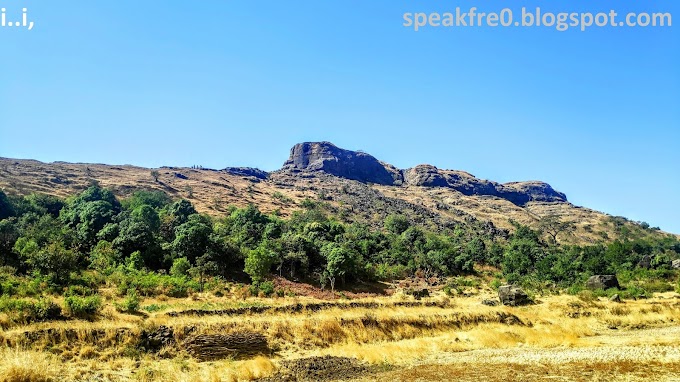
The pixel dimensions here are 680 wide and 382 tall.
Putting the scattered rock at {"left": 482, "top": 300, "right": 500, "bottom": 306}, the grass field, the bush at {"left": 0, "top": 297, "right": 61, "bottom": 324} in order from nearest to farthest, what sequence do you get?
the grass field
the bush at {"left": 0, "top": 297, "right": 61, "bottom": 324}
the scattered rock at {"left": 482, "top": 300, "right": 500, "bottom": 306}

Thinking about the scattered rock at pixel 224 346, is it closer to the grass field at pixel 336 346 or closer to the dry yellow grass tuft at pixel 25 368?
the grass field at pixel 336 346

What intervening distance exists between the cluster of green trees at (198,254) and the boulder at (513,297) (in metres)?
18.3

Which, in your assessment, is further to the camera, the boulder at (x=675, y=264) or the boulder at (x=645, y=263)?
the boulder at (x=645, y=263)

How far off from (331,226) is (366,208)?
69561 millimetres

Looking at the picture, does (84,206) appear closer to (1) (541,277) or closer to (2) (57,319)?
(2) (57,319)

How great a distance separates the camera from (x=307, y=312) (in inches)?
1297

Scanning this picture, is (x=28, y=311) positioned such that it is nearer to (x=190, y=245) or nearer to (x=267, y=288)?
(x=267, y=288)

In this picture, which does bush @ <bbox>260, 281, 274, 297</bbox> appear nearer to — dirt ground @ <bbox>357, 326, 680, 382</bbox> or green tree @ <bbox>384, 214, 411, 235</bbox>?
dirt ground @ <bbox>357, 326, 680, 382</bbox>

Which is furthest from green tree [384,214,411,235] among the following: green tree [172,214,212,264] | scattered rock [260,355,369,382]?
scattered rock [260,355,369,382]

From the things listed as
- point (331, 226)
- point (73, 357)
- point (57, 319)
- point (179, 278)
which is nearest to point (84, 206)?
point (179, 278)

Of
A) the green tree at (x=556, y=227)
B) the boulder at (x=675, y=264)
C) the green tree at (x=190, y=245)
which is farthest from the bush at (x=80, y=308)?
the green tree at (x=556, y=227)

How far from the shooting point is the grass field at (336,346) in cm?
1866

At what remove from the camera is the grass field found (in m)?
18.7

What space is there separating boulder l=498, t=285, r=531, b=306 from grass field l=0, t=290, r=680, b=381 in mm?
6113
